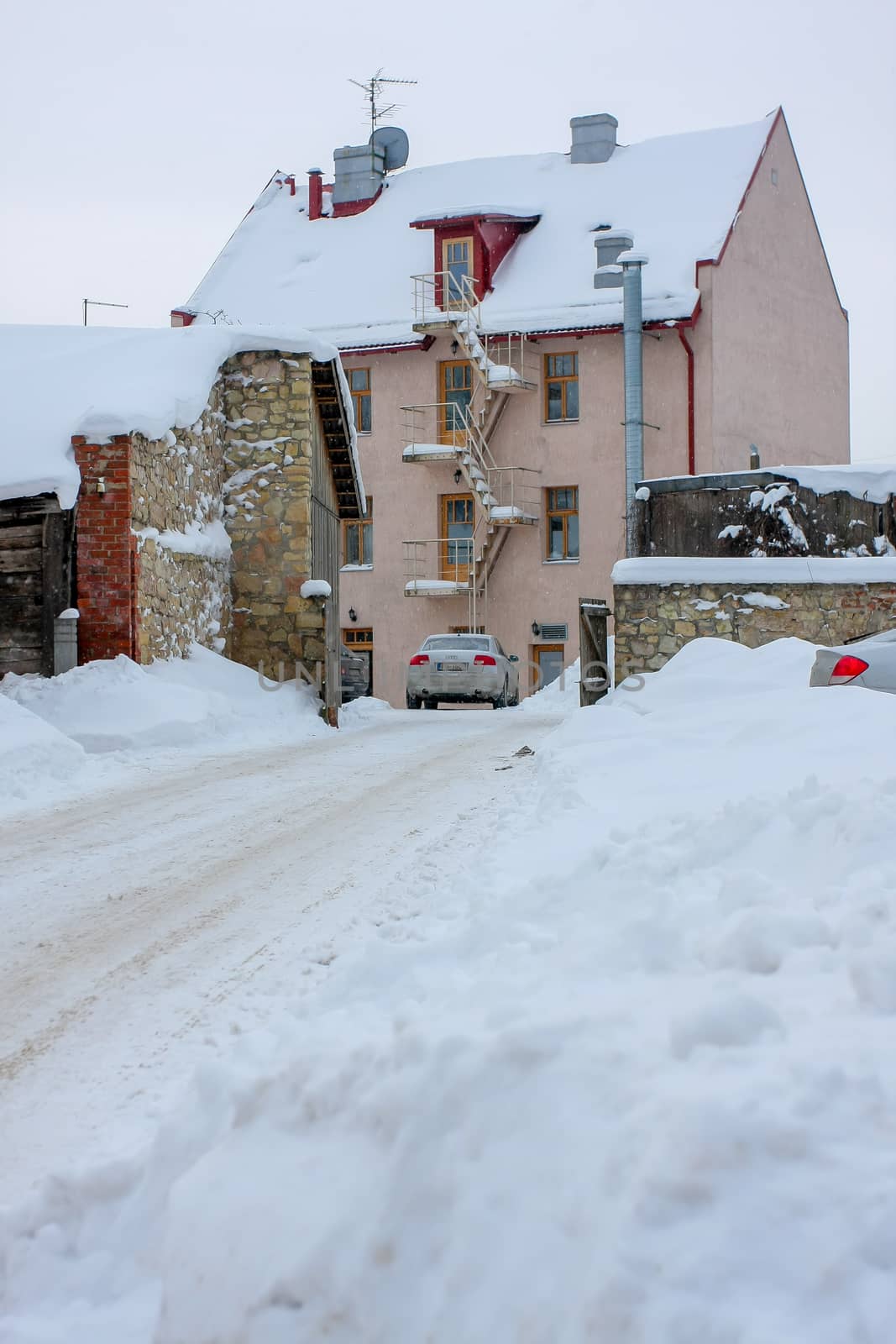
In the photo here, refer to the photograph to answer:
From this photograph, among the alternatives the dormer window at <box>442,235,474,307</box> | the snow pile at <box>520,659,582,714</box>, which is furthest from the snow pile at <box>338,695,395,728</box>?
the dormer window at <box>442,235,474,307</box>

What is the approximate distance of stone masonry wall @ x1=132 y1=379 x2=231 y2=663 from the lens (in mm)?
14492

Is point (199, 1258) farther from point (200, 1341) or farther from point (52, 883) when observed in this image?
point (52, 883)

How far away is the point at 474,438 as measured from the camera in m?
29.7

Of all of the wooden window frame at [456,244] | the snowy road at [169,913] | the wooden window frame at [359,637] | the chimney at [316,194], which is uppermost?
the chimney at [316,194]

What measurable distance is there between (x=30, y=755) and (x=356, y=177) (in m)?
28.1

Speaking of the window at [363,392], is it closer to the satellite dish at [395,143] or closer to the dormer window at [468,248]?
the dormer window at [468,248]

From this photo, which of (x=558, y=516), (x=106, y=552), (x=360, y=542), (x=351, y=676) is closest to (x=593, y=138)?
(x=558, y=516)

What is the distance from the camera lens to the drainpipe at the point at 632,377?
26922mm

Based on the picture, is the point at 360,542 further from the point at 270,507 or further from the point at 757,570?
the point at 757,570

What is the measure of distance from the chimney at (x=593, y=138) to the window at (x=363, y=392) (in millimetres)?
8235

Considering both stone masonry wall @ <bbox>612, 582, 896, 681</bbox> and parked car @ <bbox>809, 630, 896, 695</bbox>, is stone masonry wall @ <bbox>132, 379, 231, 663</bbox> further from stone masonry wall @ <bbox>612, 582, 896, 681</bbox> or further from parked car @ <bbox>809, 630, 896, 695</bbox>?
parked car @ <bbox>809, 630, 896, 695</bbox>

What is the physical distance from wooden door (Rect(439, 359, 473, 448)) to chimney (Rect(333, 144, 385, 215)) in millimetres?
6897

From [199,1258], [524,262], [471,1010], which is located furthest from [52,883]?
[524,262]

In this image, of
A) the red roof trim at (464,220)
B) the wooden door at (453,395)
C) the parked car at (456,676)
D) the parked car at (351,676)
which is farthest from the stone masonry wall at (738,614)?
the red roof trim at (464,220)
